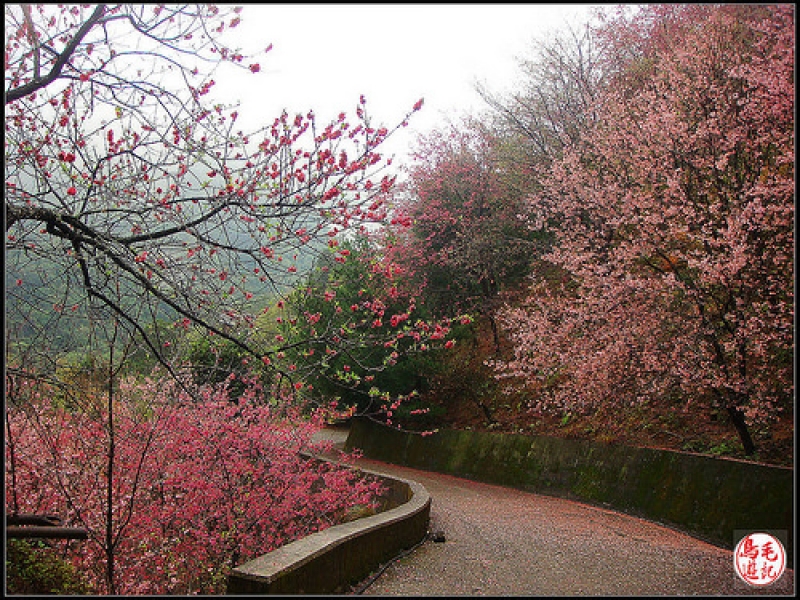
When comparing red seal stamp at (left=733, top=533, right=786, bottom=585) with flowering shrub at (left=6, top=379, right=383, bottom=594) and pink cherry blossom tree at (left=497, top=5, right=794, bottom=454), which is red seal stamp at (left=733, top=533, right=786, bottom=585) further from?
flowering shrub at (left=6, top=379, right=383, bottom=594)

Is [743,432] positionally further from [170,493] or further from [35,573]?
[35,573]

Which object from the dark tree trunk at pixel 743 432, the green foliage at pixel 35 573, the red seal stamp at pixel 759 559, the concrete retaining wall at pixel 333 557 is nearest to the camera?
the concrete retaining wall at pixel 333 557

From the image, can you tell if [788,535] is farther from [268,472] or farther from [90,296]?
[90,296]

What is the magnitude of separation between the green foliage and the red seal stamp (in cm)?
608

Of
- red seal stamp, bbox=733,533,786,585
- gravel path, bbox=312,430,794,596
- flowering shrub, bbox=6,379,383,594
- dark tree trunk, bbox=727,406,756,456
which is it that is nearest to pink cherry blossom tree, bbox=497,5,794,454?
dark tree trunk, bbox=727,406,756,456

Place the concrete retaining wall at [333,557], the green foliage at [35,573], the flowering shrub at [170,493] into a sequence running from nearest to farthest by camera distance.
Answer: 1. the concrete retaining wall at [333,557]
2. the green foliage at [35,573]
3. the flowering shrub at [170,493]

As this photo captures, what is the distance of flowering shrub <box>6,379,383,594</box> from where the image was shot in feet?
23.8

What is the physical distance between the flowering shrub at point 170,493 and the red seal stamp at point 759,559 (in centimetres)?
470

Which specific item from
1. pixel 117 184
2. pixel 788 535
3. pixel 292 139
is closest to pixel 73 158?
pixel 117 184

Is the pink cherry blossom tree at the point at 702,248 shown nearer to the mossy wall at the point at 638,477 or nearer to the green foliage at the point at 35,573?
the mossy wall at the point at 638,477

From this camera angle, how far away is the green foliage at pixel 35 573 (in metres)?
5.04

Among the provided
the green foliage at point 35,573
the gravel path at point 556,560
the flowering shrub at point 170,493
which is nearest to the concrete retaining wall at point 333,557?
the gravel path at point 556,560

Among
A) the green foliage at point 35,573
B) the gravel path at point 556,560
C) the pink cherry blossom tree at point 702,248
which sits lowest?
the gravel path at point 556,560

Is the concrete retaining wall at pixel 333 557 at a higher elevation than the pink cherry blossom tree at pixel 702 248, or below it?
below
